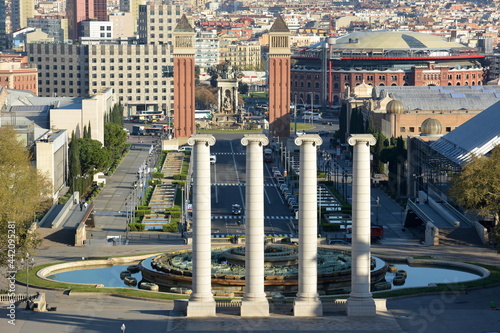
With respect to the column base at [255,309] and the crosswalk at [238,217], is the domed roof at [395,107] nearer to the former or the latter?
the crosswalk at [238,217]

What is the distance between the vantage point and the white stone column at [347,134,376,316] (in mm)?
75750

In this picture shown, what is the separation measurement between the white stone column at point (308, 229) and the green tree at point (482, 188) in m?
31.0

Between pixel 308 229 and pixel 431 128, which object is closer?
pixel 308 229

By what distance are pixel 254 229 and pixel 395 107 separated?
9564 cm

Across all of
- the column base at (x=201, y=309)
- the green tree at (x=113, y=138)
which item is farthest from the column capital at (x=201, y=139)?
the green tree at (x=113, y=138)

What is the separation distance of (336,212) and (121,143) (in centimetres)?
5876

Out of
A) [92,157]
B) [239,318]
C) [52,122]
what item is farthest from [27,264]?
[52,122]

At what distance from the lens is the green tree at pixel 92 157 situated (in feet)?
499

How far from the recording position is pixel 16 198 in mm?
100812

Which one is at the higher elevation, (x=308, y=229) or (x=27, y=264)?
(x=308, y=229)

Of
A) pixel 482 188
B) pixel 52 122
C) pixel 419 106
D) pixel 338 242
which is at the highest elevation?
pixel 482 188

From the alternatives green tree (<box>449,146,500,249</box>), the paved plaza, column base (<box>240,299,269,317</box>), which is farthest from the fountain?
green tree (<box>449,146,500,249</box>)

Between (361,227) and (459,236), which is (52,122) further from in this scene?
(361,227)

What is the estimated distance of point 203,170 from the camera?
7550cm
